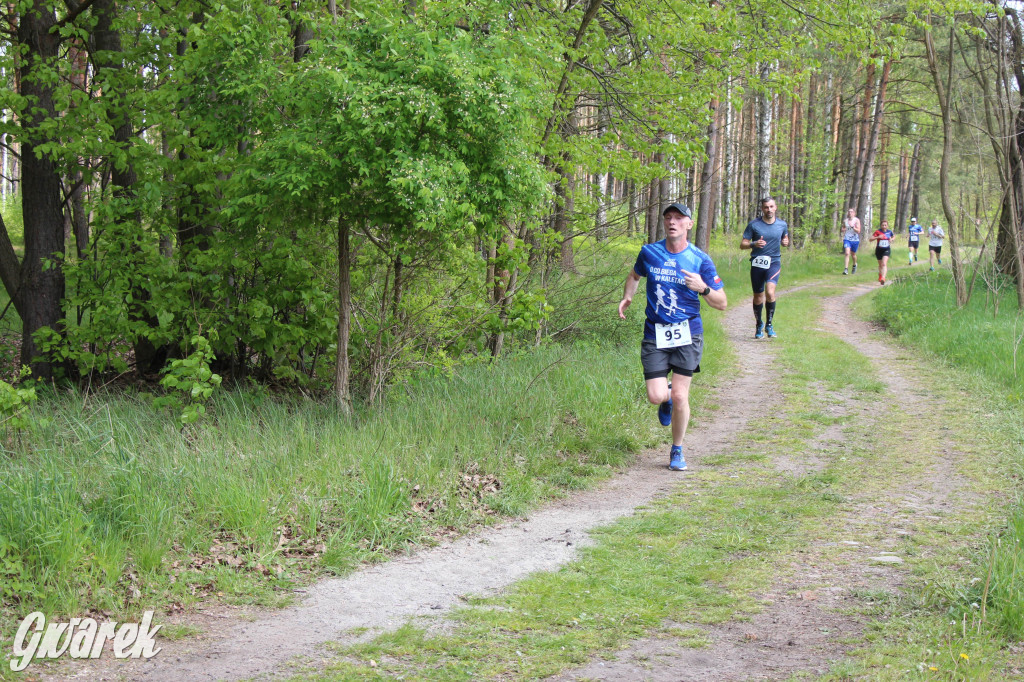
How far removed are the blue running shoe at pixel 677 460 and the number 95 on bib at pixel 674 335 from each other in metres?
0.88

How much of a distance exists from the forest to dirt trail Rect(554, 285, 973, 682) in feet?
11.7

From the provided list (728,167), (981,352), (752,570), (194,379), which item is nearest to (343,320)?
(194,379)

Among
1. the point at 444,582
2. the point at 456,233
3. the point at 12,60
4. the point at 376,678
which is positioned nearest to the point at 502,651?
the point at 376,678

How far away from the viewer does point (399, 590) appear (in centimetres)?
459

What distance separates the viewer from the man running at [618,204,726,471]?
6.89 metres

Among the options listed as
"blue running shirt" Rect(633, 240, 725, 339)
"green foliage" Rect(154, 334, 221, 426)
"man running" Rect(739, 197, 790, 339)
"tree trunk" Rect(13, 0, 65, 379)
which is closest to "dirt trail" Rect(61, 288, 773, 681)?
"blue running shirt" Rect(633, 240, 725, 339)

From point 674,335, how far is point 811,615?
3.14 m

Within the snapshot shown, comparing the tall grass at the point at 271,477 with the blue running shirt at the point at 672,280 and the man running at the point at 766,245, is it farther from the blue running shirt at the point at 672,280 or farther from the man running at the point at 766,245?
the man running at the point at 766,245

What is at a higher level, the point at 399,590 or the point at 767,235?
the point at 767,235

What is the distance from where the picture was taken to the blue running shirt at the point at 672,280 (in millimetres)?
6902

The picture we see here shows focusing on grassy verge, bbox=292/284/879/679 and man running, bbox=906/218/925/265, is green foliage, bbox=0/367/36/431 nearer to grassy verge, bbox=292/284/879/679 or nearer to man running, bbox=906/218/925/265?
grassy verge, bbox=292/284/879/679

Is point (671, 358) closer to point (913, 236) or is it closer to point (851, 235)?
point (851, 235)

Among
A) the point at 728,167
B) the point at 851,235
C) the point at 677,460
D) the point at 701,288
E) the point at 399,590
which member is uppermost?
the point at 728,167

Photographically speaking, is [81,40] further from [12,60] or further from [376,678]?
[376,678]
